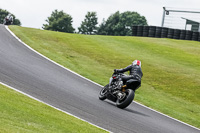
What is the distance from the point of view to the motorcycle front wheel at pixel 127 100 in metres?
11.9

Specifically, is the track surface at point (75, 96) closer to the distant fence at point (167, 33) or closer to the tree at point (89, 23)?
the distant fence at point (167, 33)

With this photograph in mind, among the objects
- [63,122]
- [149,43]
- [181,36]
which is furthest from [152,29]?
[63,122]

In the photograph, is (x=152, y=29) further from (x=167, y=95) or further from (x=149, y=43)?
(x=167, y=95)

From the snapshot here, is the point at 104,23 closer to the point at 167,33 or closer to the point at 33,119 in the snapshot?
the point at 167,33

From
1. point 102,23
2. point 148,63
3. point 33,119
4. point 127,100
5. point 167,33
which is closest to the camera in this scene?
point 33,119

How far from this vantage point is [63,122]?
8.28 m

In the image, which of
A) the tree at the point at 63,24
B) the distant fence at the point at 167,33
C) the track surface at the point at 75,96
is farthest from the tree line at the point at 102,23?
A: the track surface at the point at 75,96

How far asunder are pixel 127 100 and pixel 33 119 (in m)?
4.81

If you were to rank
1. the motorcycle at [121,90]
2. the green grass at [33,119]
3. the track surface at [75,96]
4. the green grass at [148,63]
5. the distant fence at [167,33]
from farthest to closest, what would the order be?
the distant fence at [167,33] < the green grass at [148,63] < the motorcycle at [121,90] < the track surface at [75,96] < the green grass at [33,119]

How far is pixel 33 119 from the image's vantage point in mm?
7703

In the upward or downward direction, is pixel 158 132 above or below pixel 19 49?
below

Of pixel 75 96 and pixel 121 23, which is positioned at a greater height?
pixel 121 23

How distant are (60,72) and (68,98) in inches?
181

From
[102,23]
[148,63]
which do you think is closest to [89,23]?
[102,23]
